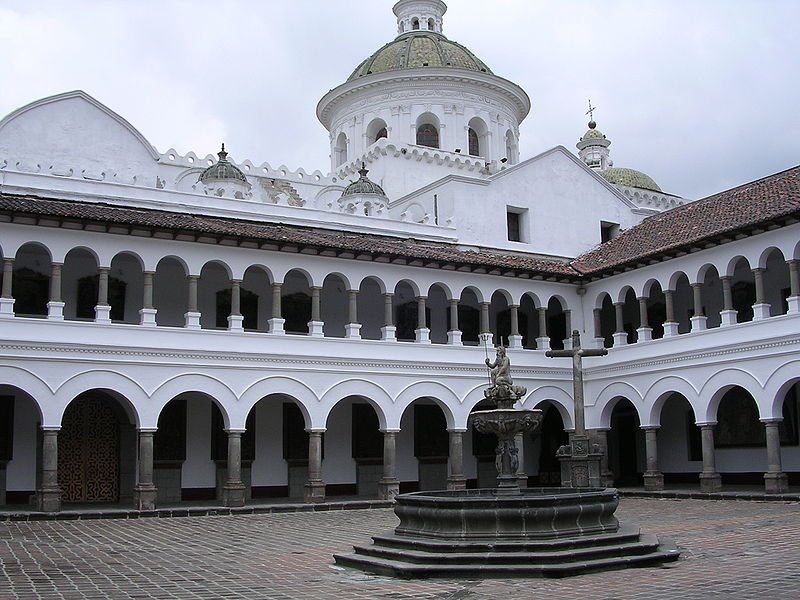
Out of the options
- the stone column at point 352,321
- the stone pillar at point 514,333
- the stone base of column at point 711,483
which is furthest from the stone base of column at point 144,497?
the stone base of column at point 711,483

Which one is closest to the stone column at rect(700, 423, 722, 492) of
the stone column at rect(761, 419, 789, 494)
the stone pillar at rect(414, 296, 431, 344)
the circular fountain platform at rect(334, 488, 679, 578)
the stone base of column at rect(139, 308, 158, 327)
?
the stone column at rect(761, 419, 789, 494)

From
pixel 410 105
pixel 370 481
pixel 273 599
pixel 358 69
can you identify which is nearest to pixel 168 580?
pixel 273 599

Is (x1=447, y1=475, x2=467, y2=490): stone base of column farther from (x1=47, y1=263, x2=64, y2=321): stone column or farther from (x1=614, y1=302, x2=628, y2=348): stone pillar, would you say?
(x1=47, y1=263, x2=64, y2=321): stone column

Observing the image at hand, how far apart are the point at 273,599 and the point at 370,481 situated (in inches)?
675

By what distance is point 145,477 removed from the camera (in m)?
20.8

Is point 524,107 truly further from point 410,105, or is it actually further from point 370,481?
point 370,481

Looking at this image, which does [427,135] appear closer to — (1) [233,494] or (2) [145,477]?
(1) [233,494]

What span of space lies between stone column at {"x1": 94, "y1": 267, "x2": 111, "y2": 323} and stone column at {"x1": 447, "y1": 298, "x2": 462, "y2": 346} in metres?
8.97

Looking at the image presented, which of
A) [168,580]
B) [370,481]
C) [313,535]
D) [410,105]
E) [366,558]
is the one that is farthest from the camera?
[410,105]

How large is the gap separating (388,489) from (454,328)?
4.78 meters

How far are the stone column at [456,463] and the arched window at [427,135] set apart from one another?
1207cm

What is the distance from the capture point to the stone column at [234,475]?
21469 millimetres

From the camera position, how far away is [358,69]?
115ft

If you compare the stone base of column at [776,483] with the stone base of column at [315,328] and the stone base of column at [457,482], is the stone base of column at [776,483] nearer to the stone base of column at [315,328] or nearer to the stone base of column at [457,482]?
the stone base of column at [457,482]
